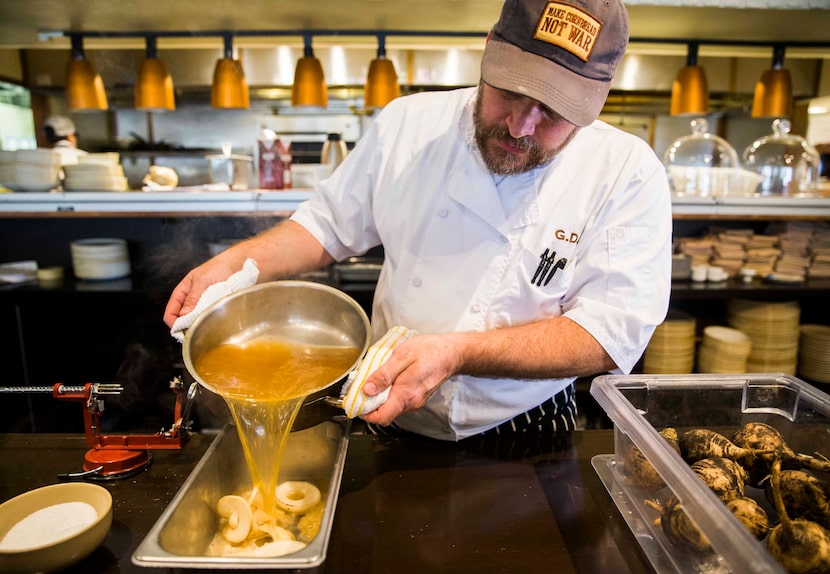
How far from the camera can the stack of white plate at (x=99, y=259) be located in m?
3.10

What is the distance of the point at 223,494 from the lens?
4.08ft

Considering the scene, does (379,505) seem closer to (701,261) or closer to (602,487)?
(602,487)

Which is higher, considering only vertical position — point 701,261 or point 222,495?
point 701,261

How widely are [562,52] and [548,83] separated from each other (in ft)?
0.23

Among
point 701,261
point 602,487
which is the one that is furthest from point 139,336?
point 701,261

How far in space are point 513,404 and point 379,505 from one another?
55cm

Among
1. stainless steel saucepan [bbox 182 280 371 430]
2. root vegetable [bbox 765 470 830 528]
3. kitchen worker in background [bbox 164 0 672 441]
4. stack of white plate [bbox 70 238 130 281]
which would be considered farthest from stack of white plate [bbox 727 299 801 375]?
stack of white plate [bbox 70 238 130 281]

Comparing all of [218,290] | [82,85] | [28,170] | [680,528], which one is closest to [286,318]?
[218,290]

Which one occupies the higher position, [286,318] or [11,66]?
[11,66]

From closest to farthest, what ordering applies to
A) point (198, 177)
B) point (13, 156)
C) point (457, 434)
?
point (457, 434), point (13, 156), point (198, 177)

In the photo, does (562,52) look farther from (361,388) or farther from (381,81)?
(381,81)

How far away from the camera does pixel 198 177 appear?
258 inches

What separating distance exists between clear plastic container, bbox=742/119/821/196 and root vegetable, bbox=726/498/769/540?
3.06 metres

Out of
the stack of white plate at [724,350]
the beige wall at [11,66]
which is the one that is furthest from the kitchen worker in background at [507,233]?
the beige wall at [11,66]
